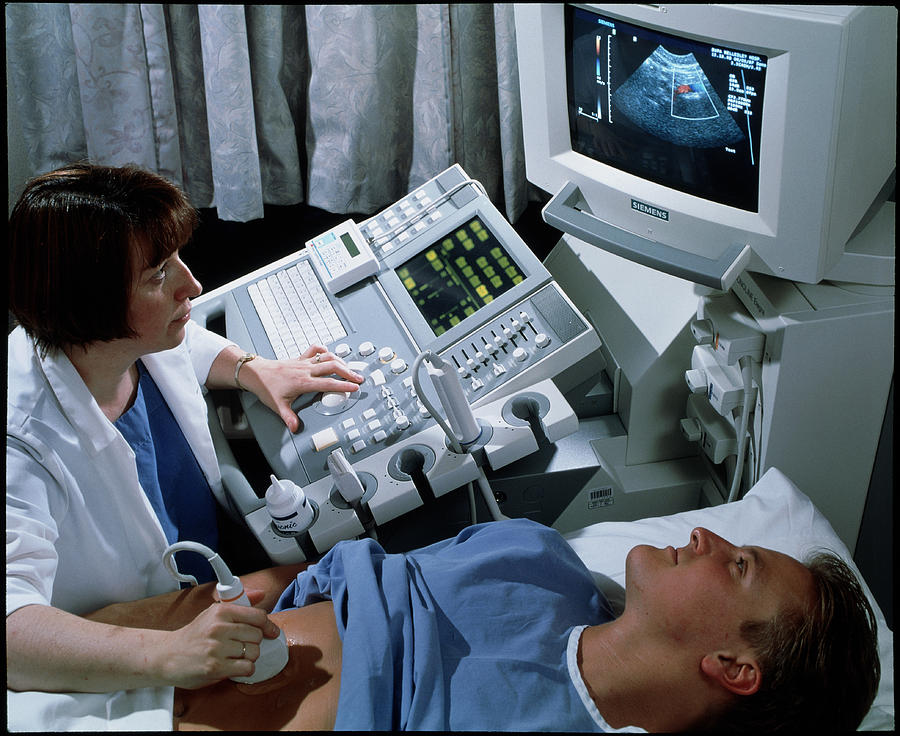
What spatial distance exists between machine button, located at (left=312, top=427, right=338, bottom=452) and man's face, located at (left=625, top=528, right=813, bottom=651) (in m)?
0.54

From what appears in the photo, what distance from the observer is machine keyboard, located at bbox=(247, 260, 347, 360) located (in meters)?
1.64

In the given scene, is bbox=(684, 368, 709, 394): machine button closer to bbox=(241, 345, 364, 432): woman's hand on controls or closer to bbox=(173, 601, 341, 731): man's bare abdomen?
bbox=(241, 345, 364, 432): woman's hand on controls

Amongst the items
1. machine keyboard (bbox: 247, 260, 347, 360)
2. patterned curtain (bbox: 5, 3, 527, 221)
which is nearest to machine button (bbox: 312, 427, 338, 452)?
machine keyboard (bbox: 247, 260, 347, 360)

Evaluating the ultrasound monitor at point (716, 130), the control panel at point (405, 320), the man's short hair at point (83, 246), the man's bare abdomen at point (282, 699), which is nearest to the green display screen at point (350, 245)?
the control panel at point (405, 320)

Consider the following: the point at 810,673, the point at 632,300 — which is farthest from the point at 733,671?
the point at 632,300

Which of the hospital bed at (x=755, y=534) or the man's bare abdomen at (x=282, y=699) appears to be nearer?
the man's bare abdomen at (x=282, y=699)

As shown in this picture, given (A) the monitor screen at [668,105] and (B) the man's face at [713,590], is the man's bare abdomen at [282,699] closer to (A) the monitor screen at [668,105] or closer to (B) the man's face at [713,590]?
(B) the man's face at [713,590]

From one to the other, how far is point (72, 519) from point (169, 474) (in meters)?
0.22

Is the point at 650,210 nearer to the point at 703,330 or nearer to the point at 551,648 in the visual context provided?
the point at 703,330

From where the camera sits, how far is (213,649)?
1085 millimetres

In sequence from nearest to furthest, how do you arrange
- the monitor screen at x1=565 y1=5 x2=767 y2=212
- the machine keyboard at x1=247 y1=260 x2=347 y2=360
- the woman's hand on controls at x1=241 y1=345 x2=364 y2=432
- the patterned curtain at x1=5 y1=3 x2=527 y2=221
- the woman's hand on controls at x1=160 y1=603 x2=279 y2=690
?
1. the woman's hand on controls at x1=160 y1=603 x2=279 y2=690
2. the monitor screen at x1=565 y1=5 x2=767 y2=212
3. the woman's hand on controls at x1=241 y1=345 x2=364 y2=432
4. the machine keyboard at x1=247 y1=260 x2=347 y2=360
5. the patterned curtain at x1=5 y1=3 x2=527 y2=221

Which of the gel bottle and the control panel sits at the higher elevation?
the control panel

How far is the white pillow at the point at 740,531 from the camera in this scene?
1.41 metres

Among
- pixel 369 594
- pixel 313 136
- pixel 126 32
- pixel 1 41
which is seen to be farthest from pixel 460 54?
pixel 369 594
